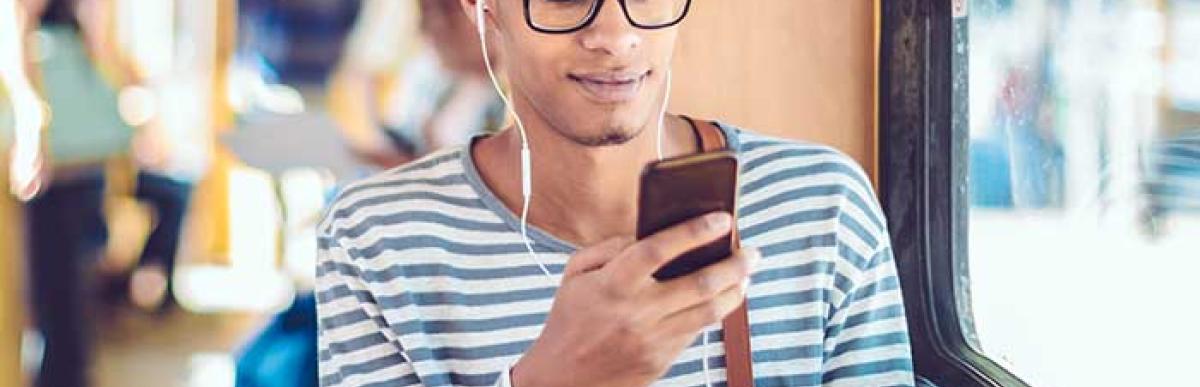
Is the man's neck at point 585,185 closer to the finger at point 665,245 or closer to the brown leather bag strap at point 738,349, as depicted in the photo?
the brown leather bag strap at point 738,349

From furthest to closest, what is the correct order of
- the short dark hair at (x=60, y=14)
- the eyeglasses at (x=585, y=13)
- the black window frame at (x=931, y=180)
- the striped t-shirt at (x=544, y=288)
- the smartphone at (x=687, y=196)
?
the short dark hair at (x=60, y=14) → the black window frame at (x=931, y=180) → the striped t-shirt at (x=544, y=288) → the eyeglasses at (x=585, y=13) → the smartphone at (x=687, y=196)

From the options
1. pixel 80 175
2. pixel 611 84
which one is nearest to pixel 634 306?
pixel 611 84

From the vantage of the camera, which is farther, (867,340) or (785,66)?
(785,66)

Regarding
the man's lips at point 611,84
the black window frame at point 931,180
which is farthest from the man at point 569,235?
the black window frame at point 931,180

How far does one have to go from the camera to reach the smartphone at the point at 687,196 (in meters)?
0.71

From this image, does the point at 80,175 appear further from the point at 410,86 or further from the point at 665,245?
the point at 665,245

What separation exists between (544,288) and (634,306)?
1.01 feet

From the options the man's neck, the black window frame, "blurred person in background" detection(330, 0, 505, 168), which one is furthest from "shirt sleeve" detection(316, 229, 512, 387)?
the black window frame

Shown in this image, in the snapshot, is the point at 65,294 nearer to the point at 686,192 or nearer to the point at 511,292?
the point at 511,292

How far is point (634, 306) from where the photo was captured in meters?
0.74

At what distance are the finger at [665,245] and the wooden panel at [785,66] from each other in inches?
35.5

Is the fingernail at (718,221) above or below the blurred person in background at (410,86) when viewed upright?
below

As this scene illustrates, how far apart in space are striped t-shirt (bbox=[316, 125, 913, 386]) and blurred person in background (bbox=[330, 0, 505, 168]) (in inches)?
20.6

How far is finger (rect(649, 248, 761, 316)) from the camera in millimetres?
732
